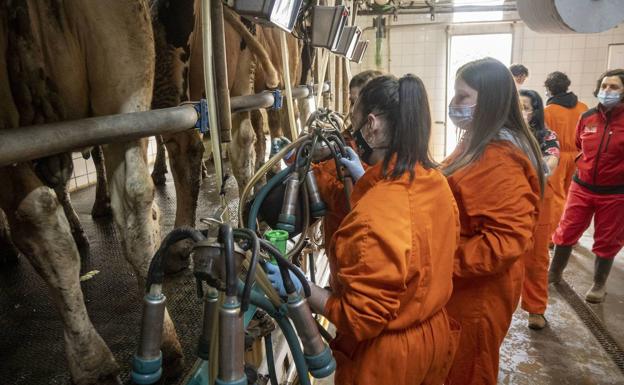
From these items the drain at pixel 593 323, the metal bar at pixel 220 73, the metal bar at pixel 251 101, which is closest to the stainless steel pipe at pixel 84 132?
the metal bar at pixel 220 73

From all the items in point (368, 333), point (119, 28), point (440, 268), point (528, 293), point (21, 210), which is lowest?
point (528, 293)

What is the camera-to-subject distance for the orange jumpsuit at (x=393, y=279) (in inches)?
42.1

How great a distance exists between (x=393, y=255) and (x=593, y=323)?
2.77 meters

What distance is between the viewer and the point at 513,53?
7504 millimetres

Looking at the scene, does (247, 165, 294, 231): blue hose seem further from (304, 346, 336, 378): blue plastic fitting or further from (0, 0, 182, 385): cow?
(0, 0, 182, 385): cow

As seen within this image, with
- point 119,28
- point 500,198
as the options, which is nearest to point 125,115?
point 119,28

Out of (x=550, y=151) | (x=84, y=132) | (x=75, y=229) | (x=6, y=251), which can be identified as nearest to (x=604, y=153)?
(x=550, y=151)

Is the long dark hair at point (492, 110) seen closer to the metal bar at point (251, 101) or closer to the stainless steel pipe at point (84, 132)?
the metal bar at point (251, 101)

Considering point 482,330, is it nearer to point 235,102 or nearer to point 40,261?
point 235,102

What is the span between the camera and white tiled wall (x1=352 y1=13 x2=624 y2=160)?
722 centimetres

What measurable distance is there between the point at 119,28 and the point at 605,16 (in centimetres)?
254

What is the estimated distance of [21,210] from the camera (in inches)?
52.7

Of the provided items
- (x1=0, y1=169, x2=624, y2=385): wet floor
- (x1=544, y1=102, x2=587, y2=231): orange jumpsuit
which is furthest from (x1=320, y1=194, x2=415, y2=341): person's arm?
(x1=544, y1=102, x2=587, y2=231): orange jumpsuit

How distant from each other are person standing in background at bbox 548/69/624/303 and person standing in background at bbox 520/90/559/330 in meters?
0.49
